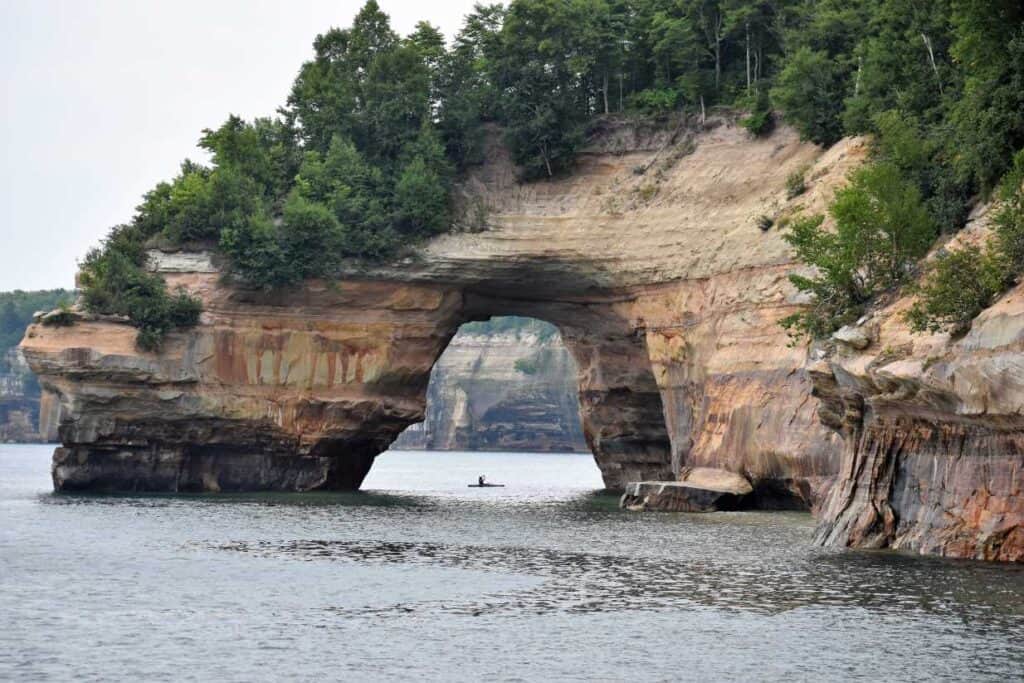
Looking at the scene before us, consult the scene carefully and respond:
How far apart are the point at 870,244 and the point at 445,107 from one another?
36962 mm

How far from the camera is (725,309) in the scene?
6575 centimetres

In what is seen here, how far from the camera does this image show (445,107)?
81000 millimetres

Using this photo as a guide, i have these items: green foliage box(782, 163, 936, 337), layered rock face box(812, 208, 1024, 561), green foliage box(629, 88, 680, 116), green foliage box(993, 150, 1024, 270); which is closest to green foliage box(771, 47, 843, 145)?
green foliage box(629, 88, 680, 116)

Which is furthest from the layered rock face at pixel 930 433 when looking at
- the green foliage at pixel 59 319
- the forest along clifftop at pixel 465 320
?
the green foliage at pixel 59 319

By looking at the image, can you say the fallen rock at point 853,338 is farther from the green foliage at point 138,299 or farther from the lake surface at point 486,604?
the green foliage at point 138,299

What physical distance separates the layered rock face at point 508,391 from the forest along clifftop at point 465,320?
100441 millimetres

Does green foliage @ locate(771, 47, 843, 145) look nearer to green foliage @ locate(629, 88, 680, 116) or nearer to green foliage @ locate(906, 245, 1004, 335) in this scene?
green foliage @ locate(629, 88, 680, 116)

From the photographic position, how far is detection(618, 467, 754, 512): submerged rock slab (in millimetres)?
61094

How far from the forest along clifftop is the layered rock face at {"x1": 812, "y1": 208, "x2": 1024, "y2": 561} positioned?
1767 cm

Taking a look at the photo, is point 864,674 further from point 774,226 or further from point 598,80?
point 598,80

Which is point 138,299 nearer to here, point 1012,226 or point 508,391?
point 1012,226

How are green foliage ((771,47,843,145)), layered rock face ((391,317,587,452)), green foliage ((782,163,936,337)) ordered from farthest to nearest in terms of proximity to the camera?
layered rock face ((391,317,587,452)) → green foliage ((771,47,843,145)) → green foliage ((782,163,936,337))

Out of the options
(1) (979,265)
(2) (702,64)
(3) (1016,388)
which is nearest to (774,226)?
(2) (702,64)

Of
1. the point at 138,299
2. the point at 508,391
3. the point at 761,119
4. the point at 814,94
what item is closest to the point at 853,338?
the point at 814,94
